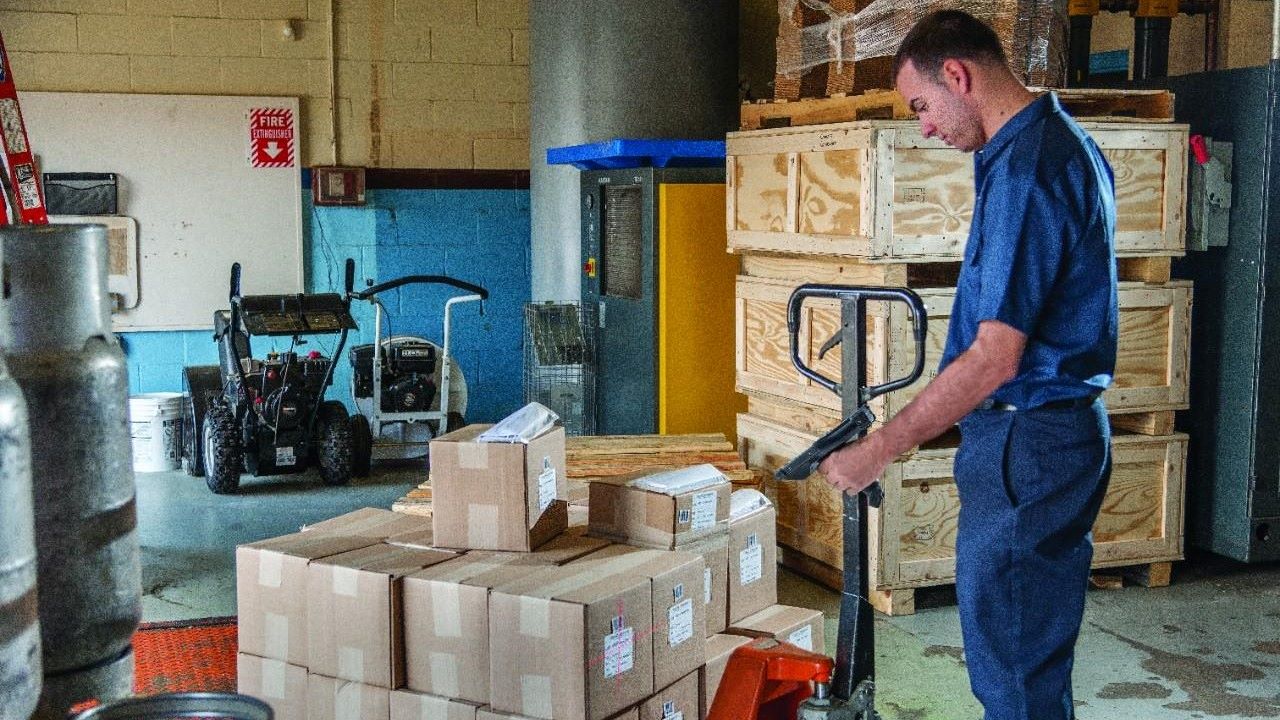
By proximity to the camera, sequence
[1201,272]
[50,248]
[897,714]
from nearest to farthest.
A: [50,248] < [897,714] < [1201,272]

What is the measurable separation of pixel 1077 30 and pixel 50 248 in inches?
234

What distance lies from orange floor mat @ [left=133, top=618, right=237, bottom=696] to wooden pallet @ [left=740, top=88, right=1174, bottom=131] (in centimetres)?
306

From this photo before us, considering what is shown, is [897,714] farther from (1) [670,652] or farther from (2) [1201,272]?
(2) [1201,272]

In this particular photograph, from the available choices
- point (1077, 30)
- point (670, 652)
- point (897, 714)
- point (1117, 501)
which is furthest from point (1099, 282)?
point (1077, 30)

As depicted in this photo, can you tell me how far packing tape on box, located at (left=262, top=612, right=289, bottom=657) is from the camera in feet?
11.6

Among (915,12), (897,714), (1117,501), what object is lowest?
(897,714)

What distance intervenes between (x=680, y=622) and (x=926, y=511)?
2.04 metres

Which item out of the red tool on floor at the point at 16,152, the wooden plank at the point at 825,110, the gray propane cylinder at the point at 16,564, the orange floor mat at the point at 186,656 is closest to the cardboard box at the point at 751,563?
the wooden plank at the point at 825,110

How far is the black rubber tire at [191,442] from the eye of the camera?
823cm

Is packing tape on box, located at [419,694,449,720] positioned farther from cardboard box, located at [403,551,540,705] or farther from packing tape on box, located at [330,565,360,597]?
packing tape on box, located at [330,565,360,597]

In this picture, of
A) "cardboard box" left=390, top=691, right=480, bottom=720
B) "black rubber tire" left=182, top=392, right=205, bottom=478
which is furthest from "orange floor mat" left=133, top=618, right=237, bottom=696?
"black rubber tire" left=182, top=392, right=205, bottom=478

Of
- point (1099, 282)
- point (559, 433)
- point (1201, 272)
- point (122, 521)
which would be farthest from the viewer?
point (1201, 272)

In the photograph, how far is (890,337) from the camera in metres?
5.02

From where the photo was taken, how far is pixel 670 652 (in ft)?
11.2
